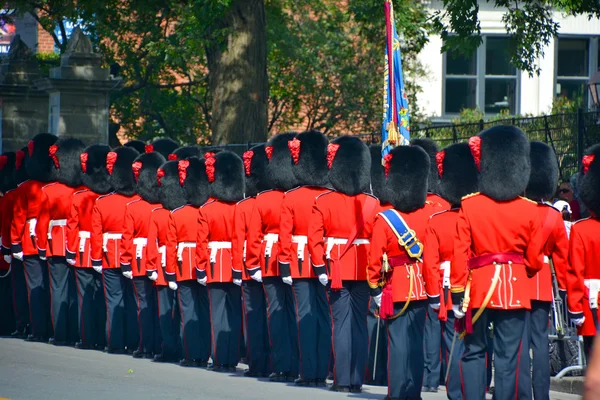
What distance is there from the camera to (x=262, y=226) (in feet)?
39.8

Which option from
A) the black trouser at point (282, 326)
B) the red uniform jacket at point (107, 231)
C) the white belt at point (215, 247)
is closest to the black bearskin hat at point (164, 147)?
the red uniform jacket at point (107, 231)

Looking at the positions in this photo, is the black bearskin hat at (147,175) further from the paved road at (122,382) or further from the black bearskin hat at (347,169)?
the black bearskin hat at (347,169)

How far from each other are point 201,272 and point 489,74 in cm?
2085

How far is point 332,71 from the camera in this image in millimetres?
28359

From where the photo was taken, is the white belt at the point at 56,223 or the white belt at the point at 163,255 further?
the white belt at the point at 56,223

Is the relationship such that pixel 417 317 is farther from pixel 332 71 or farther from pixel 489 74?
pixel 489 74

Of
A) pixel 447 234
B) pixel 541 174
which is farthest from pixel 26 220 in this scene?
pixel 541 174

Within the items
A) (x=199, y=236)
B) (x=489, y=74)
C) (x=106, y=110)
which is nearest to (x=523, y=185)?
(x=199, y=236)

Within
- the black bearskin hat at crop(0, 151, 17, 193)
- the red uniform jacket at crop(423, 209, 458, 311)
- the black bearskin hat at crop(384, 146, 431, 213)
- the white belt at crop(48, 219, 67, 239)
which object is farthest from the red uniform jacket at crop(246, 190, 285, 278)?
the black bearskin hat at crop(0, 151, 17, 193)

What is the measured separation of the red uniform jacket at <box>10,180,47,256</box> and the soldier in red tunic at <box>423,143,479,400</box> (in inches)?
244

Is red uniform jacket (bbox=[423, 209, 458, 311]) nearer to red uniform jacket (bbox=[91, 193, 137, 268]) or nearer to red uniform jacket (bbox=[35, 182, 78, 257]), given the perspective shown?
red uniform jacket (bbox=[91, 193, 137, 268])

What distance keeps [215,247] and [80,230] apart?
2.30 m

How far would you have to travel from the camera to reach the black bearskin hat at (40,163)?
1491 cm

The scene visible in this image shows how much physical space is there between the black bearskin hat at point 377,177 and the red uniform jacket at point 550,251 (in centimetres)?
274
